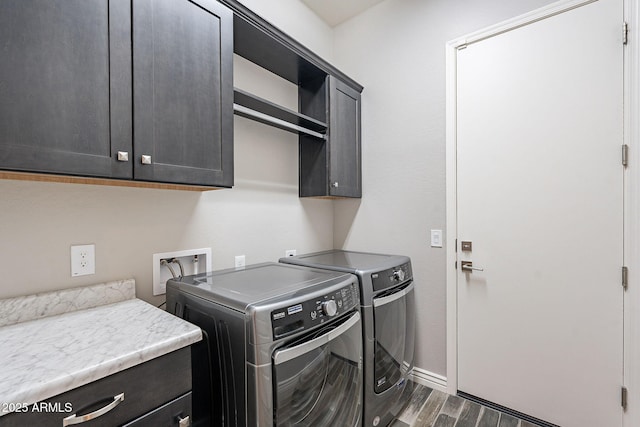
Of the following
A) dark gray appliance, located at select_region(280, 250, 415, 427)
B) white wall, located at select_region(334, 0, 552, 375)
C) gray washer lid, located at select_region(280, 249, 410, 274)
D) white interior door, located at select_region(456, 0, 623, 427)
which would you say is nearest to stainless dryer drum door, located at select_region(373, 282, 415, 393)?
dark gray appliance, located at select_region(280, 250, 415, 427)

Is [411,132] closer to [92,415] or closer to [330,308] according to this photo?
[330,308]

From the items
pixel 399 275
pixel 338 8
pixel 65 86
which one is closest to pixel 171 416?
pixel 65 86

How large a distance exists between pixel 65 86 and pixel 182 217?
0.78 metres

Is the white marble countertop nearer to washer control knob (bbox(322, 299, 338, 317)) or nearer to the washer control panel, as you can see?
washer control knob (bbox(322, 299, 338, 317))

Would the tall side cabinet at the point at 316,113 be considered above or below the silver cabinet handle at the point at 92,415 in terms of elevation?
above

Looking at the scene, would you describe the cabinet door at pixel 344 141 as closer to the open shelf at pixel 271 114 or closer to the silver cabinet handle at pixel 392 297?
the open shelf at pixel 271 114

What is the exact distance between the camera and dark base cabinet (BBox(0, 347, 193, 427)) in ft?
2.27

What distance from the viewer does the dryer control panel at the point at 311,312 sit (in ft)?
3.44

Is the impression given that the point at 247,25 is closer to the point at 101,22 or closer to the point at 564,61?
the point at 101,22

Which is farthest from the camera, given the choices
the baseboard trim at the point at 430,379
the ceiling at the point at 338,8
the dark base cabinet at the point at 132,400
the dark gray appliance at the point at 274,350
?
the ceiling at the point at 338,8

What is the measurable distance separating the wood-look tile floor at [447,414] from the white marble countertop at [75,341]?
1490 millimetres

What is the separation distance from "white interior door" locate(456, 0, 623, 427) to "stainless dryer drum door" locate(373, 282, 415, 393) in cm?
37

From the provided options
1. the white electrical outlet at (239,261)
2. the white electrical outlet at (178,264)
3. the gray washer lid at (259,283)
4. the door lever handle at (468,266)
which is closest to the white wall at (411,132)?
the door lever handle at (468,266)

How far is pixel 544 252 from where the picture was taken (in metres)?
1.70
